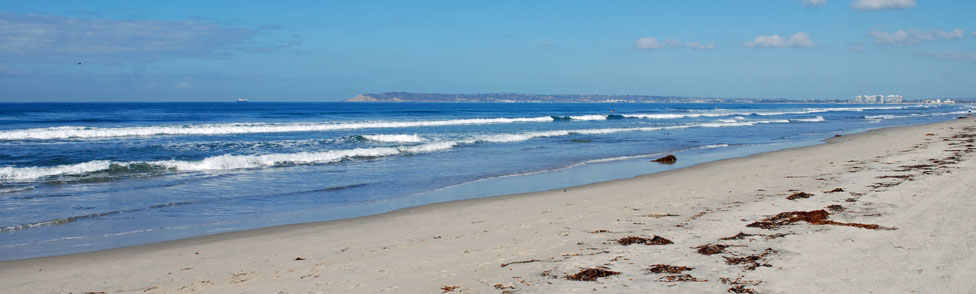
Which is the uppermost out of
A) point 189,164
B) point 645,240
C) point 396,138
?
point 645,240

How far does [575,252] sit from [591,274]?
872 mm

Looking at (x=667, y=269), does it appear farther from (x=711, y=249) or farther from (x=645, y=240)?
(x=645, y=240)

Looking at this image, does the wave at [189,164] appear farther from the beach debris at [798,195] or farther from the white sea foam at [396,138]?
the beach debris at [798,195]

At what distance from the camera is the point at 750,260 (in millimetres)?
5445

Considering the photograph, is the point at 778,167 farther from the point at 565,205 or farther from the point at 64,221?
the point at 64,221

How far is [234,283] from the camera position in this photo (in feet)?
17.3

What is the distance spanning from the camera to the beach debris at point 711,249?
5.80 meters

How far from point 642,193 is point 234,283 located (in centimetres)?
705

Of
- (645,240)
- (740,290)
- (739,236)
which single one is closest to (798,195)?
(739,236)

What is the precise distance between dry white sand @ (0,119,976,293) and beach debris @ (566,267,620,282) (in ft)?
0.26

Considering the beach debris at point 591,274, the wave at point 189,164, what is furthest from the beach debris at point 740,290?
the wave at point 189,164

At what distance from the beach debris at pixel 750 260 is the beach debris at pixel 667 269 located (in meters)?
0.46

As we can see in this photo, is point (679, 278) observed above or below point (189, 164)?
above

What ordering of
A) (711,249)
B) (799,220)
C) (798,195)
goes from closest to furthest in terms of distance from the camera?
(711,249) < (799,220) < (798,195)
